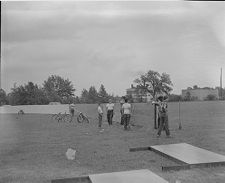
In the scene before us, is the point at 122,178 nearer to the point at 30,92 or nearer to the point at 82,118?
the point at 30,92

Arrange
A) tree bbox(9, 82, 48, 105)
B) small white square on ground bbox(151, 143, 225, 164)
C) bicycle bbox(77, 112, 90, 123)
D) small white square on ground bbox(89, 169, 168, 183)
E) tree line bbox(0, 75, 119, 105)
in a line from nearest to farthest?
small white square on ground bbox(89, 169, 168, 183) < small white square on ground bbox(151, 143, 225, 164) < tree line bbox(0, 75, 119, 105) < tree bbox(9, 82, 48, 105) < bicycle bbox(77, 112, 90, 123)

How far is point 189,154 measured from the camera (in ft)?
23.0

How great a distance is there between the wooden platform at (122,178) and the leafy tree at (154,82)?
2833 mm

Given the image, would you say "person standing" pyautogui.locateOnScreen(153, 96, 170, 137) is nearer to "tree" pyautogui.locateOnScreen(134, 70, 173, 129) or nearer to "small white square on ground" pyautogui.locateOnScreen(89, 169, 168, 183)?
"tree" pyautogui.locateOnScreen(134, 70, 173, 129)

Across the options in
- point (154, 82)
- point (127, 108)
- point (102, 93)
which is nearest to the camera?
point (154, 82)

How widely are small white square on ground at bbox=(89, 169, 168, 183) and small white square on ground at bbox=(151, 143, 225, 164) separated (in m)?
1.14

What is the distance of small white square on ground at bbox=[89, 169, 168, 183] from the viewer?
5228 mm

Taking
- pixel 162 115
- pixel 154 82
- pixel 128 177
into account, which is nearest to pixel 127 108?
pixel 162 115

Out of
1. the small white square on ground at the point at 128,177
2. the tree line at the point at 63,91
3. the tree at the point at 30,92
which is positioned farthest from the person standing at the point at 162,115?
the small white square on ground at the point at 128,177

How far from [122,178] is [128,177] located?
0.10 m

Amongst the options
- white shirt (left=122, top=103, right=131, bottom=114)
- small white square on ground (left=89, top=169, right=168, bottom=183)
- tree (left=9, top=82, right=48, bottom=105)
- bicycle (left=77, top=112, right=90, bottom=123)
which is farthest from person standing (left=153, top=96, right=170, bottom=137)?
bicycle (left=77, top=112, right=90, bottom=123)

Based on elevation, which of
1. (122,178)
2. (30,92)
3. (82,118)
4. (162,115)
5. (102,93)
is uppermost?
(30,92)

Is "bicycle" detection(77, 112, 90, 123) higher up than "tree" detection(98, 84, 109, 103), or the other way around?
"tree" detection(98, 84, 109, 103)

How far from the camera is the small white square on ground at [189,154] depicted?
6437 mm
